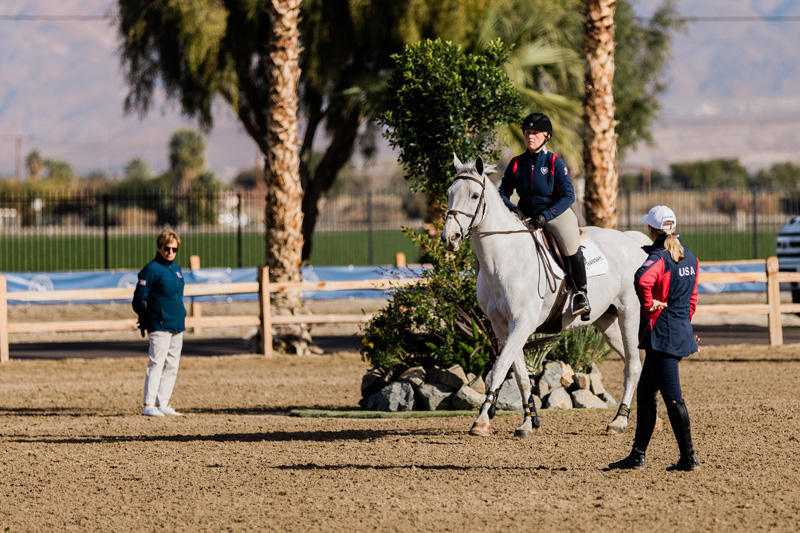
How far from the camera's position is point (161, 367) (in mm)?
12148

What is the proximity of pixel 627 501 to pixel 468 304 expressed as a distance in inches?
191

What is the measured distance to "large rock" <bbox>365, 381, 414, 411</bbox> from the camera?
11836mm

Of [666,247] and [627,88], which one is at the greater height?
[627,88]

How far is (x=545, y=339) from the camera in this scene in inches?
433

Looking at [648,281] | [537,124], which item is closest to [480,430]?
[648,281]

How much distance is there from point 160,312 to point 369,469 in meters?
4.36

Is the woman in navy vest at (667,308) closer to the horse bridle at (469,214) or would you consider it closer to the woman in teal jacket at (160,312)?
the horse bridle at (469,214)

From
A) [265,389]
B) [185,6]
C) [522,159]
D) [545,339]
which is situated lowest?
[265,389]

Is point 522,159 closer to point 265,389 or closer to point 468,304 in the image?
point 468,304

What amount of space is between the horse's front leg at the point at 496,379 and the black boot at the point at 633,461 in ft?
4.08

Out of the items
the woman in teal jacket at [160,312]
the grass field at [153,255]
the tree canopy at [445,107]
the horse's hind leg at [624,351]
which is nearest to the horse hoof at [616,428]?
the horse's hind leg at [624,351]

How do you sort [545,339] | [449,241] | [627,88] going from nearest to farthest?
1. [449,241]
2. [545,339]
3. [627,88]

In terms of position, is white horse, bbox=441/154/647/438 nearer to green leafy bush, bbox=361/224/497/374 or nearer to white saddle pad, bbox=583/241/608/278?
white saddle pad, bbox=583/241/608/278

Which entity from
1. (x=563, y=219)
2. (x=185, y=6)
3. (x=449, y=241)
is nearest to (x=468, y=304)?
(x=563, y=219)
